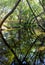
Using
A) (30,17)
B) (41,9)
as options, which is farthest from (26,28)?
(41,9)

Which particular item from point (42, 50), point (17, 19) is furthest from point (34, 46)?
point (17, 19)

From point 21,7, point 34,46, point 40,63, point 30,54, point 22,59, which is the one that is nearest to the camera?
point 40,63

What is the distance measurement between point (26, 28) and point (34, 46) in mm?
6223

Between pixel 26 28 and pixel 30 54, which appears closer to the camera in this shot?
pixel 30 54

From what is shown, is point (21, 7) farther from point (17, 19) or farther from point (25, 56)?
point (25, 56)

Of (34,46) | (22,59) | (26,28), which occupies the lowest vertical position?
(26,28)

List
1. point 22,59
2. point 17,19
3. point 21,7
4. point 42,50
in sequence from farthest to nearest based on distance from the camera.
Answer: point 17,19 < point 21,7 < point 42,50 < point 22,59

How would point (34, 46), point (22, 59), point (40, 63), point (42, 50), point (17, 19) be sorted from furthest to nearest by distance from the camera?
1. point (17, 19)
2. point (34, 46)
3. point (42, 50)
4. point (22, 59)
5. point (40, 63)

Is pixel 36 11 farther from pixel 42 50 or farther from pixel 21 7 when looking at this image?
pixel 42 50

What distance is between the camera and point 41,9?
49.3 ft

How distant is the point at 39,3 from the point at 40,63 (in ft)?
26.1

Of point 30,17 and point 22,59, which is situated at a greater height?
point 22,59

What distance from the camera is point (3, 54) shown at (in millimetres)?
8203

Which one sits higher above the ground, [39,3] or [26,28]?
[39,3]
